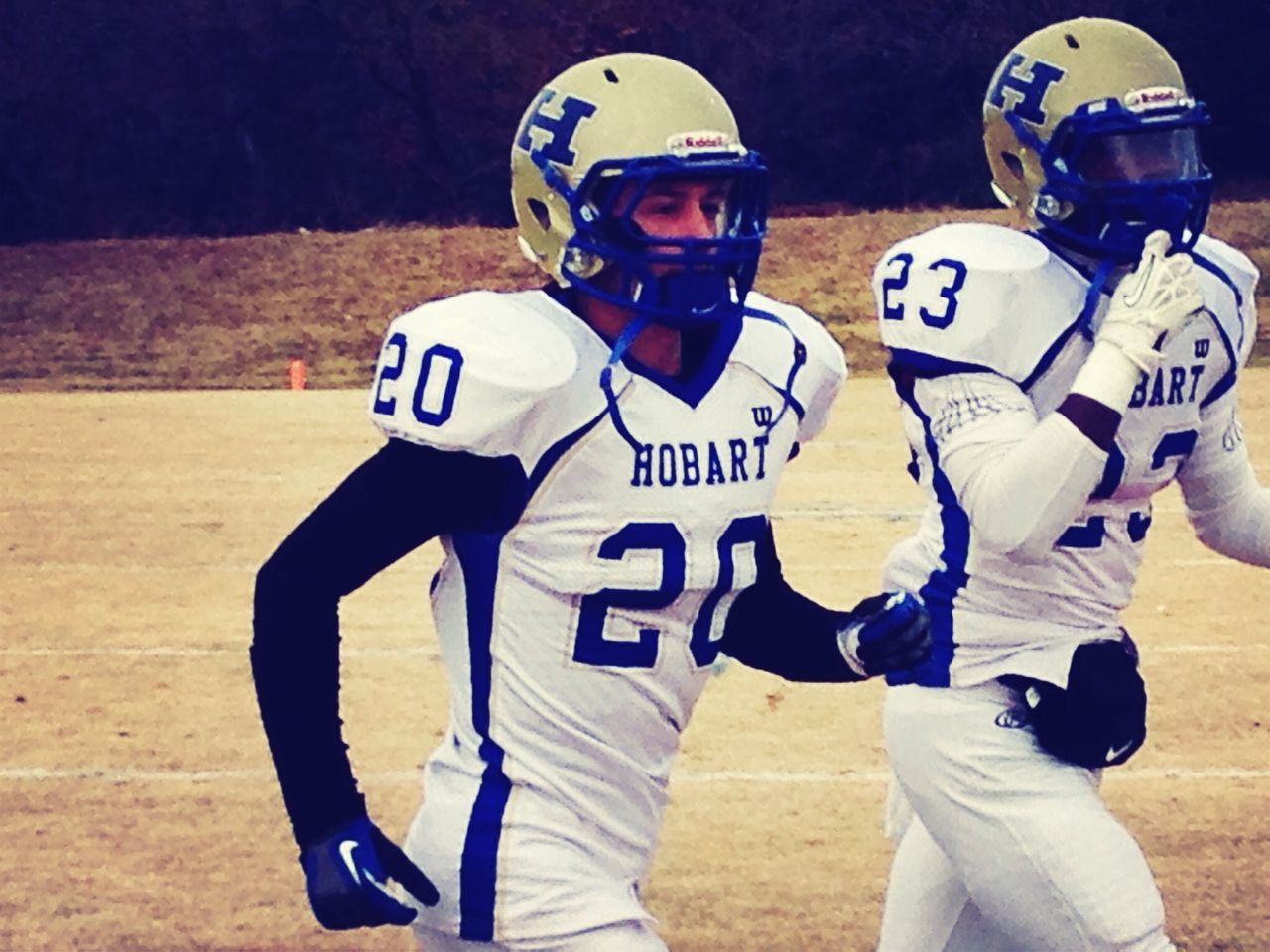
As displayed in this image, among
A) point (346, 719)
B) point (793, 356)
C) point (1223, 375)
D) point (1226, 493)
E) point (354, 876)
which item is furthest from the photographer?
point (346, 719)

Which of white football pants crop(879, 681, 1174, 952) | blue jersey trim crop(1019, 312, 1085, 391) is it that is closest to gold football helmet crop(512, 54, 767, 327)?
blue jersey trim crop(1019, 312, 1085, 391)

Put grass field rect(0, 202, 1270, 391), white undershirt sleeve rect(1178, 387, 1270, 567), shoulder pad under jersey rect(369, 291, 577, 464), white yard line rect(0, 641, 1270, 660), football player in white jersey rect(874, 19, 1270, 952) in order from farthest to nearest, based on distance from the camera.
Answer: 1. grass field rect(0, 202, 1270, 391)
2. white yard line rect(0, 641, 1270, 660)
3. white undershirt sleeve rect(1178, 387, 1270, 567)
4. football player in white jersey rect(874, 19, 1270, 952)
5. shoulder pad under jersey rect(369, 291, 577, 464)

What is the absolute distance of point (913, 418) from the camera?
3125 mm

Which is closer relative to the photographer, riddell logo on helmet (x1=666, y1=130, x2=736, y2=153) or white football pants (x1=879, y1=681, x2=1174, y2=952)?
riddell logo on helmet (x1=666, y1=130, x2=736, y2=153)

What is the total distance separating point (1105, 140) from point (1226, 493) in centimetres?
62

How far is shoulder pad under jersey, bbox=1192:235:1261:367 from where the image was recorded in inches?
126

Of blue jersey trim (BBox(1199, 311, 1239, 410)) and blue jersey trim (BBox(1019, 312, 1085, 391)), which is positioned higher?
blue jersey trim (BBox(1019, 312, 1085, 391))

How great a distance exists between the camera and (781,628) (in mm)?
2816

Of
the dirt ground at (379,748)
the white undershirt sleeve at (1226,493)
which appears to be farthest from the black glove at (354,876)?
the dirt ground at (379,748)

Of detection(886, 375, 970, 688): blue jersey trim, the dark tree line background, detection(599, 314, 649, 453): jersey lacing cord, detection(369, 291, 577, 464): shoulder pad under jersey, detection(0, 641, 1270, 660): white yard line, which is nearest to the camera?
detection(369, 291, 577, 464): shoulder pad under jersey

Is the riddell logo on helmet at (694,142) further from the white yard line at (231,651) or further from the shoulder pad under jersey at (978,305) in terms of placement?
the white yard line at (231,651)

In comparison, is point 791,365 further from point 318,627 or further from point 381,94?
point 381,94

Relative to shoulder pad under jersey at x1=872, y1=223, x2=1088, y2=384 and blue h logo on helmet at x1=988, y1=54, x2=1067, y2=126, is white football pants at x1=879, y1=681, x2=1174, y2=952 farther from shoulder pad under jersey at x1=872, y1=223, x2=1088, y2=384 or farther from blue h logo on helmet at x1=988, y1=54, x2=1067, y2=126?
blue h logo on helmet at x1=988, y1=54, x2=1067, y2=126

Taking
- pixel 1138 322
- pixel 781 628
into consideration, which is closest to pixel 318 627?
pixel 781 628
